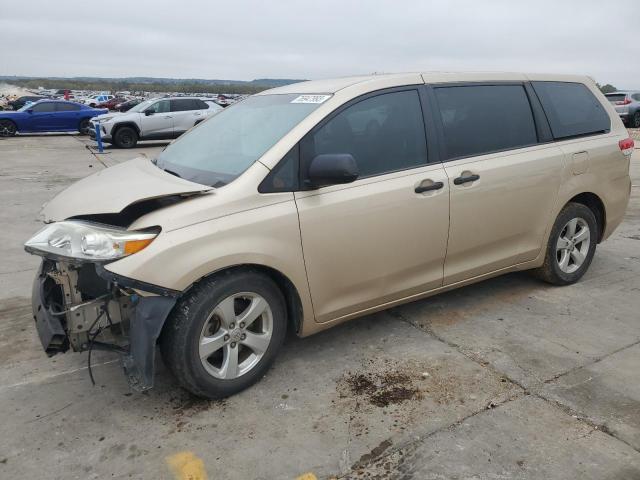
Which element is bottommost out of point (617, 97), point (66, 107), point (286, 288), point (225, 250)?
point (617, 97)

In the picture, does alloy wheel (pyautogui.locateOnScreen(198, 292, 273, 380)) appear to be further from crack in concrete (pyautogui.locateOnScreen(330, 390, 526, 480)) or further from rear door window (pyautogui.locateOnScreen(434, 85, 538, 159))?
rear door window (pyautogui.locateOnScreen(434, 85, 538, 159))

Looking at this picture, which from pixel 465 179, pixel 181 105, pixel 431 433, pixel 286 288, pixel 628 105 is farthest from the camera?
pixel 628 105

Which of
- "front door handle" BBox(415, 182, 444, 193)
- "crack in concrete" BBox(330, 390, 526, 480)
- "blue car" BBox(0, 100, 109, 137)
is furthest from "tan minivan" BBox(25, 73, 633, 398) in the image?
"blue car" BBox(0, 100, 109, 137)

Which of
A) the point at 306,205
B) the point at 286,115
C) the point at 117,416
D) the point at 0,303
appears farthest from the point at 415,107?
the point at 0,303

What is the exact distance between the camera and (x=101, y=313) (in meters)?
2.89

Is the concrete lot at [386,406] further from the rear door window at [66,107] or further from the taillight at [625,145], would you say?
the rear door window at [66,107]

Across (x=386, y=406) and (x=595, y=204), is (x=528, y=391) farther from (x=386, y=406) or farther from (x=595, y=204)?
(x=595, y=204)

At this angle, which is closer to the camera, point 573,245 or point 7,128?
point 573,245

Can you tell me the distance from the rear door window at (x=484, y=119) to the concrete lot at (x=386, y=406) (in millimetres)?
1269

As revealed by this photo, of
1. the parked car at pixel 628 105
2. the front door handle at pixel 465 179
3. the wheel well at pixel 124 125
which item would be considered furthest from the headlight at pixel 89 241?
the parked car at pixel 628 105

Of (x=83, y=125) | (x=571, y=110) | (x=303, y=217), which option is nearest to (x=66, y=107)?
(x=83, y=125)

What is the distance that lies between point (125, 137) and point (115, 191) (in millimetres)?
16285

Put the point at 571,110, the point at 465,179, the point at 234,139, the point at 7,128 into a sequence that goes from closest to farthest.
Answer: the point at 234,139, the point at 465,179, the point at 571,110, the point at 7,128

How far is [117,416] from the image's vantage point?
295cm
